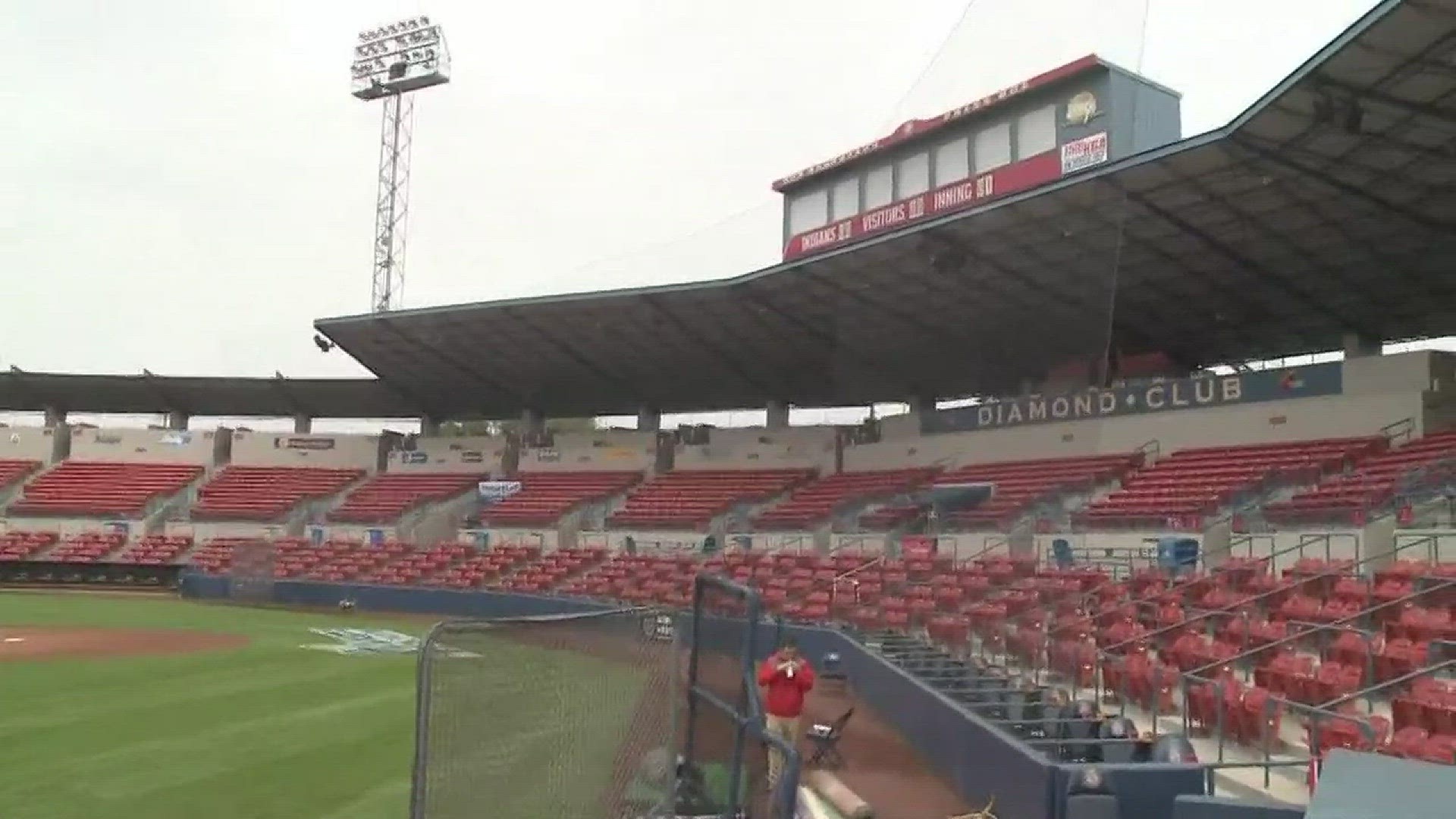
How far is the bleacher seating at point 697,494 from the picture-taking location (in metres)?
37.4

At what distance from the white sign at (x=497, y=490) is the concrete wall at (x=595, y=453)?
2020 millimetres

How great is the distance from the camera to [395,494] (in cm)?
4628

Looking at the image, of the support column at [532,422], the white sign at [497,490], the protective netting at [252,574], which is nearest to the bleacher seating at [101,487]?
the protective netting at [252,574]

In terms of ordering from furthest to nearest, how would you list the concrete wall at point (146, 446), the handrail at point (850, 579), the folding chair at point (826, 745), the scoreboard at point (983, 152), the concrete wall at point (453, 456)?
the concrete wall at point (146, 446) → the concrete wall at point (453, 456) → the scoreboard at point (983, 152) → the handrail at point (850, 579) → the folding chair at point (826, 745)

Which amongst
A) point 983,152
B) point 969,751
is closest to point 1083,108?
point 983,152

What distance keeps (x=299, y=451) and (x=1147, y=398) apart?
1495 inches

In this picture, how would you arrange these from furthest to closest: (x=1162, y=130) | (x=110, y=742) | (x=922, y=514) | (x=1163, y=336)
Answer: (x=1163, y=336) < (x=922, y=514) < (x=1162, y=130) < (x=110, y=742)

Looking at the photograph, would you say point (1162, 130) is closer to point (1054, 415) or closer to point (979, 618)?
point (1054, 415)

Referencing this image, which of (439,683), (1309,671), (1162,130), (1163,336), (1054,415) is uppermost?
(1162,130)

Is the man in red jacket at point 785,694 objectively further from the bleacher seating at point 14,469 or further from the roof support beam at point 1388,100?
the bleacher seating at point 14,469

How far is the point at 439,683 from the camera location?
5621mm

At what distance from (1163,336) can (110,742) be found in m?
29.8

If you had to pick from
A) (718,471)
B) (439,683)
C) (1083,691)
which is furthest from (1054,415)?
(439,683)

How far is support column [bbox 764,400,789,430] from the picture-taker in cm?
4409
